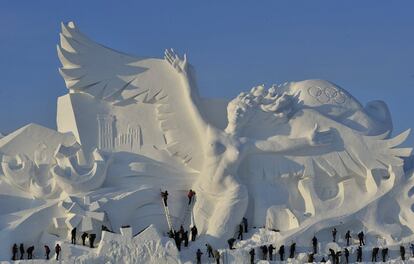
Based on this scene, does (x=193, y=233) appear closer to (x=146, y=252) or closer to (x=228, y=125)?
(x=146, y=252)

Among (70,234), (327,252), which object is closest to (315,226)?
(327,252)

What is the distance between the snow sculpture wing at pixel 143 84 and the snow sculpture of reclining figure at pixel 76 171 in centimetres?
166

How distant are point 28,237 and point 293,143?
6.48 metres

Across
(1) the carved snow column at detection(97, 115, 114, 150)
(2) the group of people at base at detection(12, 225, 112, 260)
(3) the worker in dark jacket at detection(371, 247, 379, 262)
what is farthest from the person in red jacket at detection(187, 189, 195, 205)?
(3) the worker in dark jacket at detection(371, 247, 379, 262)

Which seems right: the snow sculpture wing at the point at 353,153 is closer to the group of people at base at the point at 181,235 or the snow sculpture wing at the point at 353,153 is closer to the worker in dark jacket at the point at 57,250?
the group of people at base at the point at 181,235

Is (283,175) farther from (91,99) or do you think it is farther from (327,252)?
(91,99)

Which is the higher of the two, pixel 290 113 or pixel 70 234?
pixel 290 113

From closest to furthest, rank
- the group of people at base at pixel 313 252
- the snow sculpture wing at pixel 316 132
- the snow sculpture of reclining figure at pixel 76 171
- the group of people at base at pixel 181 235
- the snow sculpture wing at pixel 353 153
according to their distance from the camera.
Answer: the group of people at base at pixel 313 252 → the group of people at base at pixel 181 235 → the snow sculpture of reclining figure at pixel 76 171 → the snow sculpture wing at pixel 316 132 → the snow sculpture wing at pixel 353 153

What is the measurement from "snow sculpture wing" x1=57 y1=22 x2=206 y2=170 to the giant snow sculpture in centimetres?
2

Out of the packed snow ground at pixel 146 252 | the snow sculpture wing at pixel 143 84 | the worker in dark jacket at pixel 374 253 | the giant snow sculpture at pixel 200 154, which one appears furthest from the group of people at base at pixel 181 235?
the worker in dark jacket at pixel 374 253

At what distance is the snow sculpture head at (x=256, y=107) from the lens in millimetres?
22234

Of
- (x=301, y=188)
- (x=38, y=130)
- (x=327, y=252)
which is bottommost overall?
(x=327, y=252)

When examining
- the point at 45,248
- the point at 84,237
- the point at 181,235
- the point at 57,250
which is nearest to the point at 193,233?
the point at 181,235

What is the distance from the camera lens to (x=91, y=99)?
22.4 meters
